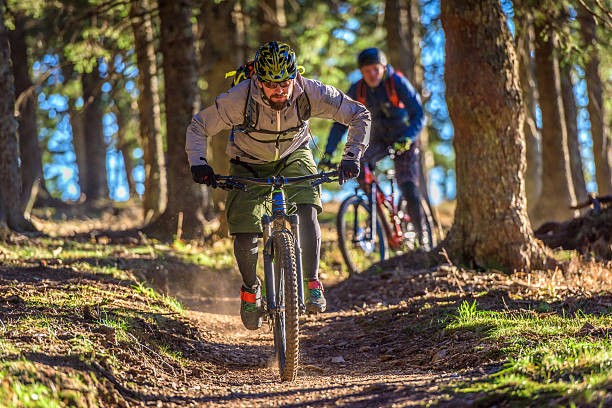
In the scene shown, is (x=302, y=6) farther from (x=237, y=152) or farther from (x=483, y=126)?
(x=237, y=152)

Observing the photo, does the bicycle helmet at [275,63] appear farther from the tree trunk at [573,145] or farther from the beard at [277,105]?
the tree trunk at [573,145]

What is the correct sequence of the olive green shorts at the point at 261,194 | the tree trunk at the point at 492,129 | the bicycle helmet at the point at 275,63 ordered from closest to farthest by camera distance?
the bicycle helmet at the point at 275,63, the olive green shorts at the point at 261,194, the tree trunk at the point at 492,129

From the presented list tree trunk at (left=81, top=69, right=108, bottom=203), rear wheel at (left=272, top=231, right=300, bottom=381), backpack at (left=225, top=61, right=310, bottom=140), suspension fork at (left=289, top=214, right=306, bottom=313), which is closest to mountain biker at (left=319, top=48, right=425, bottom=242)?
backpack at (left=225, top=61, right=310, bottom=140)

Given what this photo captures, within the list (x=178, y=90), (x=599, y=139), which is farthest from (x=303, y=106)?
(x=599, y=139)

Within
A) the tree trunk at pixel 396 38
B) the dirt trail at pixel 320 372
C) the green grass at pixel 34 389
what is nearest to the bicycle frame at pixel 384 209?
the dirt trail at pixel 320 372

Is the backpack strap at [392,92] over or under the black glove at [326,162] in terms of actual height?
over

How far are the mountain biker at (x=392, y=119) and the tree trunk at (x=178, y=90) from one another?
2.81 meters

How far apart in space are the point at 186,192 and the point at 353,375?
629cm

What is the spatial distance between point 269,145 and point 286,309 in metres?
1.43

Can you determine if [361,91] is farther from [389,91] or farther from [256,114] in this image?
[256,114]

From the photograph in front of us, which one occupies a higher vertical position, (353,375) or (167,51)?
(167,51)

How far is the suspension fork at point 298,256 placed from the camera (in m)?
5.85

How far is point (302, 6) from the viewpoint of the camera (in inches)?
781

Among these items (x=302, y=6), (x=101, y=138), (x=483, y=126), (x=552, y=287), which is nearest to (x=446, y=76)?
(x=483, y=126)
